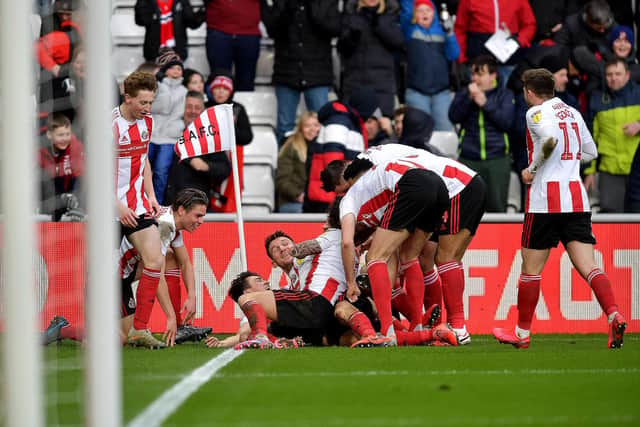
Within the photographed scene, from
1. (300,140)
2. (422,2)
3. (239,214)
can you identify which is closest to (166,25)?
(300,140)

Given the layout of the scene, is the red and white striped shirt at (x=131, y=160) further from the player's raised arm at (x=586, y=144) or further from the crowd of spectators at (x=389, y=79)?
the player's raised arm at (x=586, y=144)

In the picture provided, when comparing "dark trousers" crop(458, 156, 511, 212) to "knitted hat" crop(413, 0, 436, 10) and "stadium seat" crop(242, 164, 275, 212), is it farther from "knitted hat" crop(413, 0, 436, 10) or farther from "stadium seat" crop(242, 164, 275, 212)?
"stadium seat" crop(242, 164, 275, 212)

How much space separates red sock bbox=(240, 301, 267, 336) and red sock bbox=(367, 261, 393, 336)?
89cm

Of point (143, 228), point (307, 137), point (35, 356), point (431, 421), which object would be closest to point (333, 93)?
point (307, 137)

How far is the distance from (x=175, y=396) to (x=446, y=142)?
8.64 meters

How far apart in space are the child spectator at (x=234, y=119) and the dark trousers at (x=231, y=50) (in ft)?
2.64

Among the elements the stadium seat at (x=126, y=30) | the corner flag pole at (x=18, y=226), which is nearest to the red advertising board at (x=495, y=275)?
the stadium seat at (x=126, y=30)

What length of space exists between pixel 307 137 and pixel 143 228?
385cm

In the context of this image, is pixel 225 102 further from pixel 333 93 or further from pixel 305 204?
pixel 333 93

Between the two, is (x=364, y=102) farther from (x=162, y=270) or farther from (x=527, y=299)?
(x=527, y=299)

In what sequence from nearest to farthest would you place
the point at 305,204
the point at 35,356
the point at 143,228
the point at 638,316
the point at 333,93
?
the point at 35,356, the point at 143,228, the point at 638,316, the point at 305,204, the point at 333,93

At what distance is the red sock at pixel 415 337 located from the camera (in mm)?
9305

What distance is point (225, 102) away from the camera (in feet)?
40.1

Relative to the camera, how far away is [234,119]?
12.1m
